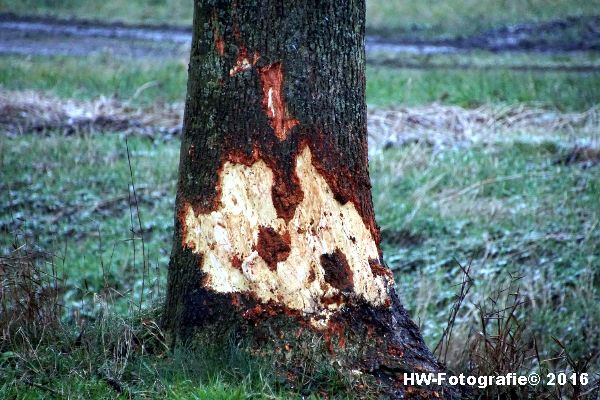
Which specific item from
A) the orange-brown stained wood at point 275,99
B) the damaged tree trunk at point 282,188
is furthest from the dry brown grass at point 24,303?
the orange-brown stained wood at point 275,99

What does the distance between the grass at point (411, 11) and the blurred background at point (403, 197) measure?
2.66 metres

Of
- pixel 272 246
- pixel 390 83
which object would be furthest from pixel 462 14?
pixel 272 246

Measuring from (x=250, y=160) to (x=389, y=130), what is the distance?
6.98 m

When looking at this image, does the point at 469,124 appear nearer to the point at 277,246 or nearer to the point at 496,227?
the point at 496,227

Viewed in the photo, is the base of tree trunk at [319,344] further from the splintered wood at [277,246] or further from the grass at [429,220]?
the grass at [429,220]

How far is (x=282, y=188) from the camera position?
13.2 ft

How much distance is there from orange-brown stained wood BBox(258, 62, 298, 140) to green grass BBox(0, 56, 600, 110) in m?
8.66

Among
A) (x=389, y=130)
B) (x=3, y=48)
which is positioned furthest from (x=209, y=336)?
(x=3, y=48)

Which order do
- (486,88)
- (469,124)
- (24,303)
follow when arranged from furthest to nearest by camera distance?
1. (486,88)
2. (469,124)
3. (24,303)

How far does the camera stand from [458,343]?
598 centimetres

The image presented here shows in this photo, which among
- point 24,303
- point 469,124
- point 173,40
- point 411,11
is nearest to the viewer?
point 24,303

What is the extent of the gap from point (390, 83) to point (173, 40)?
6.35 m

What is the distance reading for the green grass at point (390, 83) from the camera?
12633 millimetres

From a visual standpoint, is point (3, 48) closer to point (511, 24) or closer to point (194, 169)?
point (511, 24)
